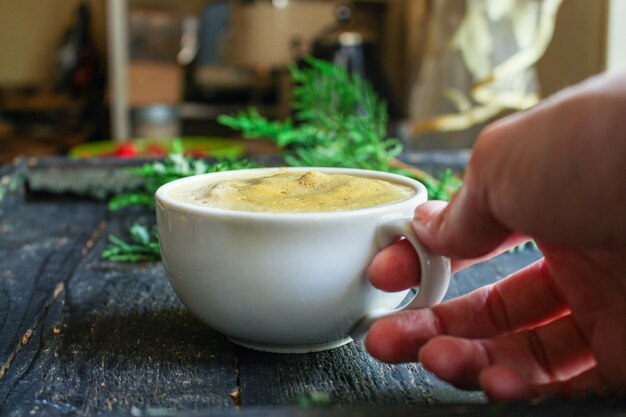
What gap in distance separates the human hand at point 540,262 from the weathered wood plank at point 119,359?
14 cm

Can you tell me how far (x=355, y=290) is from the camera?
1.53ft

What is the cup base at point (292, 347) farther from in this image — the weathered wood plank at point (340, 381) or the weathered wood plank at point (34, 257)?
the weathered wood plank at point (34, 257)

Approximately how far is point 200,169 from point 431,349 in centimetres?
48

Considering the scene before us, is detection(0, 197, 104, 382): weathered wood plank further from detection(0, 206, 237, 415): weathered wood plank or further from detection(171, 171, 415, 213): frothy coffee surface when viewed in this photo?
detection(171, 171, 415, 213): frothy coffee surface

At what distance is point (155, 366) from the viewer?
49cm

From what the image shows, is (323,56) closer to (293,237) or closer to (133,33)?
(133,33)

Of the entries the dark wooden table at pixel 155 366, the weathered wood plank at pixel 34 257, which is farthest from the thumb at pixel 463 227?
the weathered wood plank at pixel 34 257

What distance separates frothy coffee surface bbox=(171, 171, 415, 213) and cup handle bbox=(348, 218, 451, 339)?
0.12ft

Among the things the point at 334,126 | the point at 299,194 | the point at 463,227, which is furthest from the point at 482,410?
the point at 334,126

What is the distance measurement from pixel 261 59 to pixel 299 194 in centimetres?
247

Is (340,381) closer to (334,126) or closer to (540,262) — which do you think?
(540,262)

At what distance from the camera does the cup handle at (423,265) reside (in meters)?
0.45

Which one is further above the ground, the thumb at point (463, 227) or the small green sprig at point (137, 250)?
the thumb at point (463, 227)

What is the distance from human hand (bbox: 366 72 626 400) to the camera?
33 cm
